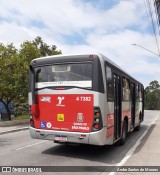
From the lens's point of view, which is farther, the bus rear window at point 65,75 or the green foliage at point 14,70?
the green foliage at point 14,70

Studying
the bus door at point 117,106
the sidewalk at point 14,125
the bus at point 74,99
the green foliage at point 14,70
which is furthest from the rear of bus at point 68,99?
the green foliage at point 14,70

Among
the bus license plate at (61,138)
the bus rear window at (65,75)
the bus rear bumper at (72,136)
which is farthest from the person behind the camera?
the bus license plate at (61,138)

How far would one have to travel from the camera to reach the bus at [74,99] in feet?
29.7

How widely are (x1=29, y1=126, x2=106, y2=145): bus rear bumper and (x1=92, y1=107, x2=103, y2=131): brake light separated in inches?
5.3

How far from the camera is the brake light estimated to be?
29.5 ft

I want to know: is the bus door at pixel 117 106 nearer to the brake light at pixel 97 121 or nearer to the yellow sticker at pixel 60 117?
the brake light at pixel 97 121

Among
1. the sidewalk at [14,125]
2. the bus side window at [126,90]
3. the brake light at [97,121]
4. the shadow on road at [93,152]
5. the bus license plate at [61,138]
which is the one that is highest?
the bus side window at [126,90]

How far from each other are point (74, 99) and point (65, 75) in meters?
0.86

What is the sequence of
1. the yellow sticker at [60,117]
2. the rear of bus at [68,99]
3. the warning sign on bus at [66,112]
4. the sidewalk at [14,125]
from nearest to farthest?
the rear of bus at [68,99] < the warning sign on bus at [66,112] < the yellow sticker at [60,117] < the sidewalk at [14,125]

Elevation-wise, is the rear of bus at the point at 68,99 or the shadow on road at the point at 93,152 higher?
the rear of bus at the point at 68,99

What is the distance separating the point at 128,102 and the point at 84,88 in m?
4.84

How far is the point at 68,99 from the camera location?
31.2ft

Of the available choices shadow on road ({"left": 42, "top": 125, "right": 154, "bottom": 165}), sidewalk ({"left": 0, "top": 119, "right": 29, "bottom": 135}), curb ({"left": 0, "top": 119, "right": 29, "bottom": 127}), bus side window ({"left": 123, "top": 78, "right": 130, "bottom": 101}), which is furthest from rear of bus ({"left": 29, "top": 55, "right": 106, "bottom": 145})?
curb ({"left": 0, "top": 119, "right": 29, "bottom": 127})

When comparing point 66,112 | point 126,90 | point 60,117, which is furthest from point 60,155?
point 126,90
